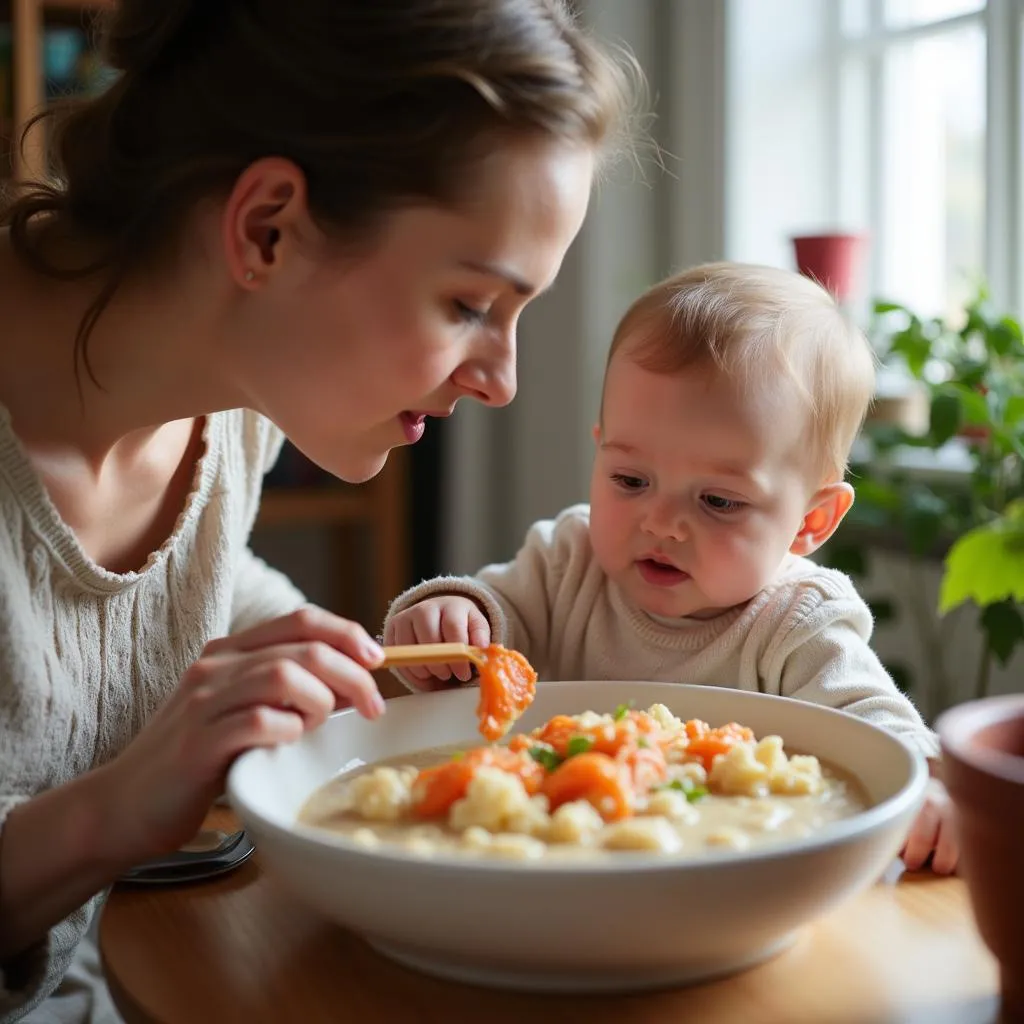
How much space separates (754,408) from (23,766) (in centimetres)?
74

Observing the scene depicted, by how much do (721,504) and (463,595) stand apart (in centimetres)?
29

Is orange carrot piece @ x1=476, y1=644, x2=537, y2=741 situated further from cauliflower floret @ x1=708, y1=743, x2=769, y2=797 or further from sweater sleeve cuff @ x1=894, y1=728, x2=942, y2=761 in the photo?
sweater sleeve cuff @ x1=894, y1=728, x2=942, y2=761

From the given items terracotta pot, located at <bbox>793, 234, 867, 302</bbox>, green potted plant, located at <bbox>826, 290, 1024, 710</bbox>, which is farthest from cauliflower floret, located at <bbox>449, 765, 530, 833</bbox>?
terracotta pot, located at <bbox>793, 234, 867, 302</bbox>

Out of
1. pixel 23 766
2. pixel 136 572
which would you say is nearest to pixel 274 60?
pixel 136 572

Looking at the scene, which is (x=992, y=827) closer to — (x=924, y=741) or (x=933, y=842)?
(x=933, y=842)

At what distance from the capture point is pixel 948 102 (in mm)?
2875

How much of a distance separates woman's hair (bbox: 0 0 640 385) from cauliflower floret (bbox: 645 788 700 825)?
1.65ft

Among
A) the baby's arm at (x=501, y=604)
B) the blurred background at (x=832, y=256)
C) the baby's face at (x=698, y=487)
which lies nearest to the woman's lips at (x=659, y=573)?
the baby's face at (x=698, y=487)

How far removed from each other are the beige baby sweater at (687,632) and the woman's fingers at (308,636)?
0.38 meters

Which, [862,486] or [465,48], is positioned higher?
[465,48]

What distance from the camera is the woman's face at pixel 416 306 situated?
42.3 inches

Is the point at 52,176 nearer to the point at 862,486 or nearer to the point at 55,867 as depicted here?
the point at 55,867

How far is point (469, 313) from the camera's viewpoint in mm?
1117

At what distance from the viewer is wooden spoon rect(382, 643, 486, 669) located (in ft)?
3.38
